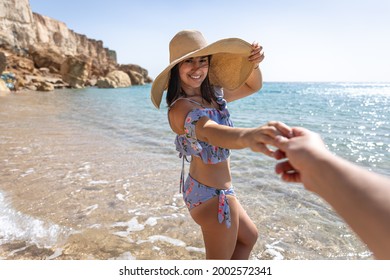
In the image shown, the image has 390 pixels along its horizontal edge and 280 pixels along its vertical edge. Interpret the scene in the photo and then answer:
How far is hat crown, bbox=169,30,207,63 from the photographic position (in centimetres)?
216

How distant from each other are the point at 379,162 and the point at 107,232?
5.63m

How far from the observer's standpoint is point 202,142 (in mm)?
2070

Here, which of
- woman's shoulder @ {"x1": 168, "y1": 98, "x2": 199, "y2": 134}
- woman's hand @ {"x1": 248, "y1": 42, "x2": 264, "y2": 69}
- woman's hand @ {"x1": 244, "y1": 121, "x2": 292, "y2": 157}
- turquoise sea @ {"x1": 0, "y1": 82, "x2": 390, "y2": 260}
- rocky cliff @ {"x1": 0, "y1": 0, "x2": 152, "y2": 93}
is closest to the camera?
woman's hand @ {"x1": 244, "y1": 121, "x2": 292, "y2": 157}

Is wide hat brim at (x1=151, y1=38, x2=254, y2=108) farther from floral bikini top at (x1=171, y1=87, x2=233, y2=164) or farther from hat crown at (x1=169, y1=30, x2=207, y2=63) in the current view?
floral bikini top at (x1=171, y1=87, x2=233, y2=164)

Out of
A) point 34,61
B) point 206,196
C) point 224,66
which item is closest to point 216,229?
point 206,196

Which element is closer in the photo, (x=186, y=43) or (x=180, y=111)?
(x=180, y=111)

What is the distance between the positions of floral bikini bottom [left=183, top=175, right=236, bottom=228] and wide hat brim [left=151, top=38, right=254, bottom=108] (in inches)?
29.0

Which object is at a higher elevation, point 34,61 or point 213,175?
point 34,61

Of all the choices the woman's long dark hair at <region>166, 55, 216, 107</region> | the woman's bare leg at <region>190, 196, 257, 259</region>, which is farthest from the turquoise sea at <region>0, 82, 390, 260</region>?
the woman's long dark hair at <region>166, 55, 216, 107</region>

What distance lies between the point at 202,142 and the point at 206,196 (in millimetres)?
383

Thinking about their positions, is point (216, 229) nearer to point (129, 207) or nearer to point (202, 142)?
point (202, 142)

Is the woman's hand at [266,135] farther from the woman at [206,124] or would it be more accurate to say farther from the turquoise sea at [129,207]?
the turquoise sea at [129,207]

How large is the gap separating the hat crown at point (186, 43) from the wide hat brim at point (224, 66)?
0.11m
